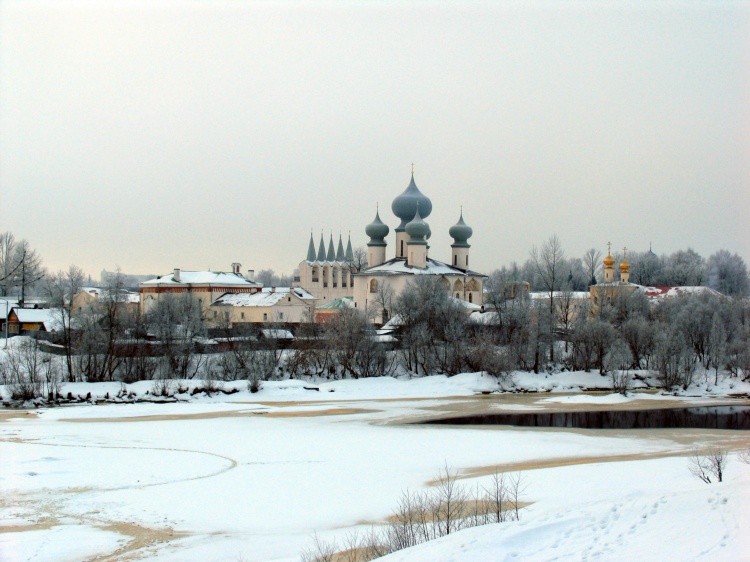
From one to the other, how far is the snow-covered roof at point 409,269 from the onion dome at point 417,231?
1.59m

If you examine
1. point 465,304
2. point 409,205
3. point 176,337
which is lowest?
point 176,337

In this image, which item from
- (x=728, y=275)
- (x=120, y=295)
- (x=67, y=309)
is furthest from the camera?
(x=728, y=275)

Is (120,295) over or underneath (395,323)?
over

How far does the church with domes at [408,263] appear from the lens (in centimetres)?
4806

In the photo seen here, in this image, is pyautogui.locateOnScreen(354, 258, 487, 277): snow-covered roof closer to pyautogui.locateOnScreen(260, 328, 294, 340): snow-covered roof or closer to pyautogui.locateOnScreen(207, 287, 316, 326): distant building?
pyautogui.locateOnScreen(207, 287, 316, 326): distant building

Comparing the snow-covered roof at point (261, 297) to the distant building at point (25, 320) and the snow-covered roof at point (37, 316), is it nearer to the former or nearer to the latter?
the snow-covered roof at point (37, 316)

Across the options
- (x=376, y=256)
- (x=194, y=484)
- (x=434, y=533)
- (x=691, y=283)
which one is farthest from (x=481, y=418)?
(x=691, y=283)

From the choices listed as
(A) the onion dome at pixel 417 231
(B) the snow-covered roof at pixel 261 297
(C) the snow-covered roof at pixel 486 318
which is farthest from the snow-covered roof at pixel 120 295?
(C) the snow-covered roof at pixel 486 318

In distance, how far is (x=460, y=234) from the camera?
5378 centimetres

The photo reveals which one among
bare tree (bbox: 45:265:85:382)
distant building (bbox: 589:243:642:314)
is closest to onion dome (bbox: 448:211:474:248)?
distant building (bbox: 589:243:642:314)

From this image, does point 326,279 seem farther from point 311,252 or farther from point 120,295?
point 120,295

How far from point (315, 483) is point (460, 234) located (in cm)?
3990

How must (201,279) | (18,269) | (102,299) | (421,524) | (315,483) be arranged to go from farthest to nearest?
(201,279) → (102,299) → (315,483) → (421,524) → (18,269)

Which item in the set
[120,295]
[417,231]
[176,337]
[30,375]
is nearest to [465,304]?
[417,231]
